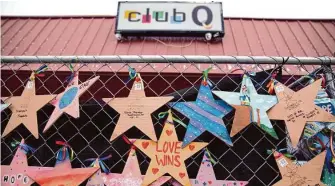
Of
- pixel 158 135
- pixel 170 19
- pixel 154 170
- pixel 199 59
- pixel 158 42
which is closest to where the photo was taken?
pixel 154 170

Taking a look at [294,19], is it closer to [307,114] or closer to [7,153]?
[307,114]

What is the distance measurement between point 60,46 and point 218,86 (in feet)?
8.84

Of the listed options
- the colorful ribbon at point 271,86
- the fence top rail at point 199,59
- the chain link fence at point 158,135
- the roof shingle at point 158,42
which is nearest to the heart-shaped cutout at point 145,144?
the chain link fence at point 158,135

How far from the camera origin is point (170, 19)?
452 cm

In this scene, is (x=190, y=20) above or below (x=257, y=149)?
above

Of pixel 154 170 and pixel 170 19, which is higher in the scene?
pixel 170 19

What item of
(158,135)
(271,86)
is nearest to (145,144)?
(158,135)

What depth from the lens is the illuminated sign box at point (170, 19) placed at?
14.2ft

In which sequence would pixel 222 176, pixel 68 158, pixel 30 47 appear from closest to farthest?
pixel 68 158, pixel 222 176, pixel 30 47

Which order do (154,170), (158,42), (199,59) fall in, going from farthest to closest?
(158,42) < (199,59) < (154,170)

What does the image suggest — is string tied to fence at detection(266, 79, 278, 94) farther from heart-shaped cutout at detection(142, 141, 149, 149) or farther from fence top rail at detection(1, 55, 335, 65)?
heart-shaped cutout at detection(142, 141, 149, 149)

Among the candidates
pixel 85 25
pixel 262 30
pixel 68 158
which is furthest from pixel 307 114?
pixel 85 25

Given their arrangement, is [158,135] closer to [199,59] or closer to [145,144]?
[145,144]

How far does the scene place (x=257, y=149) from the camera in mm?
1750
